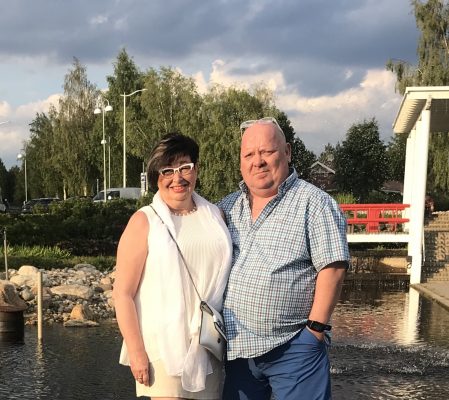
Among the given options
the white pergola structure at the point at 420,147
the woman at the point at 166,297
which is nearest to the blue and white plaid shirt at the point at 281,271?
the woman at the point at 166,297

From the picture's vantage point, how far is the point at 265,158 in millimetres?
2986

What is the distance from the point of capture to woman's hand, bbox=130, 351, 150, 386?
2779mm

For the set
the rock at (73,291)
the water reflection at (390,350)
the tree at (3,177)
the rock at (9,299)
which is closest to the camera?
the water reflection at (390,350)

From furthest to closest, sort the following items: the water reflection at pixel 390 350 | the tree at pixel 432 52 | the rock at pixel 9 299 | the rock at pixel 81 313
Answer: the tree at pixel 432 52, the rock at pixel 81 313, the rock at pixel 9 299, the water reflection at pixel 390 350

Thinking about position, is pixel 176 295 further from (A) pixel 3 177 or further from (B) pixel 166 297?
(A) pixel 3 177

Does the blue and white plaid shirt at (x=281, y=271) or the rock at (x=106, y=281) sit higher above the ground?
the blue and white plaid shirt at (x=281, y=271)

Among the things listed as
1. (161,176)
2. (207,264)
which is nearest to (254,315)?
→ (207,264)

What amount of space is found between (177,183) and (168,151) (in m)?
0.15

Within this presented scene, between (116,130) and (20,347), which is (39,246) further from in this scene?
(116,130)

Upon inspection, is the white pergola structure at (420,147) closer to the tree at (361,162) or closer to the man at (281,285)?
the man at (281,285)

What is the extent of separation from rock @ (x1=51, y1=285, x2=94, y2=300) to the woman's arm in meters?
10.2

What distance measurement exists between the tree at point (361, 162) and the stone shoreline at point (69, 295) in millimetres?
32989

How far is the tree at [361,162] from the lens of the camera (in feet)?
152

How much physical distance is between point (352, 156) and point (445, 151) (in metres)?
13.6
